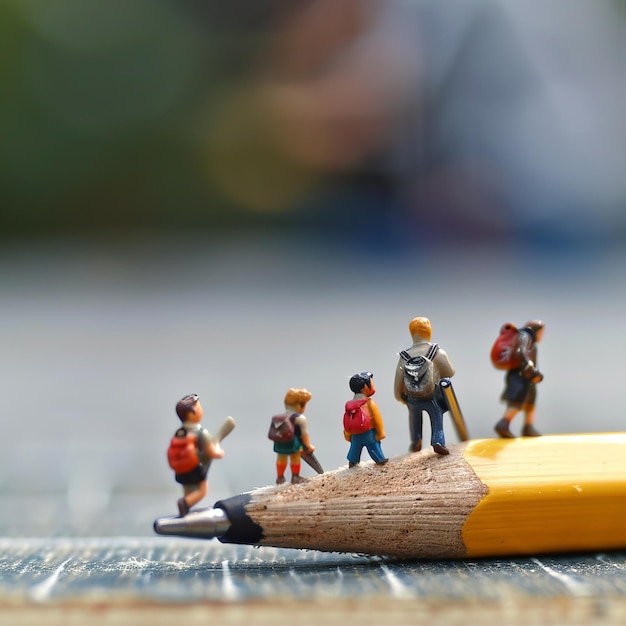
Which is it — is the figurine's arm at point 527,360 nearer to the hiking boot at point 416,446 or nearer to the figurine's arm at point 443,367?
the figurine's arm at point 443,367

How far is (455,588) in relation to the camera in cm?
143

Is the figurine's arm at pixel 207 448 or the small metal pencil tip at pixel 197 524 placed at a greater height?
the figurine's arm at pixel 207 448

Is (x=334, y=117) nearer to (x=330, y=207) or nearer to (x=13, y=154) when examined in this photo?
(x=330, y=207)

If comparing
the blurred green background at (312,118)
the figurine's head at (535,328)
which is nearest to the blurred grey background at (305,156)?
the blurred green background at (312,118)

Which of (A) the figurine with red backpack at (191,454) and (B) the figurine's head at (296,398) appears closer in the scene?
(A) the figurine with red backpack at (191,454)

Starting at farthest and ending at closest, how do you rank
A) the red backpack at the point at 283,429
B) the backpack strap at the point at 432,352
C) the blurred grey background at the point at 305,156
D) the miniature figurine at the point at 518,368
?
the blurred grey background at the point at 305,156 → the miniature figurine at the point at 518,368 → the backpack strap at the point at 432,352 → the red backpack at the point at 283,429

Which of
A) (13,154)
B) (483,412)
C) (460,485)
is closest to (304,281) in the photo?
(13,154)

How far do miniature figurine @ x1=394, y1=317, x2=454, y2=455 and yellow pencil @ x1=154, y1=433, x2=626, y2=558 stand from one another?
9cm

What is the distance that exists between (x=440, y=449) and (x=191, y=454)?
1.88ft

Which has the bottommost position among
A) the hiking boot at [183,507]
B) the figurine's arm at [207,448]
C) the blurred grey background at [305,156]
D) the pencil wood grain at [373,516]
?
the pencil wood grain at [373,516]

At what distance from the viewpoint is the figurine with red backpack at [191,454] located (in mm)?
1652

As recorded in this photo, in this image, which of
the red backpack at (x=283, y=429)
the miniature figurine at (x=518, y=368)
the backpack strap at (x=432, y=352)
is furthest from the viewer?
the miniature figurine at (x=518, y=368)

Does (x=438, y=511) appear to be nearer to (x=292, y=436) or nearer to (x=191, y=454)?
(x=292, y=436)

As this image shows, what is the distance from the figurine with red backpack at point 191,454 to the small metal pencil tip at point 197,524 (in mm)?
25
